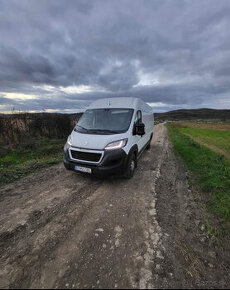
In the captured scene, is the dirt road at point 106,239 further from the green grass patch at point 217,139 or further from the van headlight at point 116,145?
the green grass patch at point 217,139

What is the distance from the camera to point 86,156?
15.0ft

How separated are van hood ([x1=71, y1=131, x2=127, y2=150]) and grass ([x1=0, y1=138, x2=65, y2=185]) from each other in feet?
8.85

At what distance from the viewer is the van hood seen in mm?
4438

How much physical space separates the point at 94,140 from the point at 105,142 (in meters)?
0.37

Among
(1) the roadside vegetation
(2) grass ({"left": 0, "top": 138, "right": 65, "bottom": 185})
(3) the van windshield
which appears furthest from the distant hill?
(3) the van windshield

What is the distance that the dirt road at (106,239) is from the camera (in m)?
2.01

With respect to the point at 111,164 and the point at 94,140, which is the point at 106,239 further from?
the point at 94,140

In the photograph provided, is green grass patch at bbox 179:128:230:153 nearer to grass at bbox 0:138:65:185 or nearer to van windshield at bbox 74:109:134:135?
van windshield at bbox 74:109:134:135

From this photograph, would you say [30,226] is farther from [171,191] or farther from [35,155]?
[35,155]

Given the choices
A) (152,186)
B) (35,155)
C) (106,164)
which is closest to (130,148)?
(106,164)

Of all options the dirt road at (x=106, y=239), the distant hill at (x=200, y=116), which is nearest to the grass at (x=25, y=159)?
the dirt road at (x=106, y=239)

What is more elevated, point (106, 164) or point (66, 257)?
point (106, 164)

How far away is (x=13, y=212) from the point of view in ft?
11.2

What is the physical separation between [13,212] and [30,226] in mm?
773
